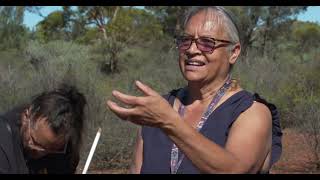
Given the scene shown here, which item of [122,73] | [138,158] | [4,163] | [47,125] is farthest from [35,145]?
[122,73]

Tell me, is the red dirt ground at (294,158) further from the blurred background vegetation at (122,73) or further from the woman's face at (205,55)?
the woman's face at (205,55)

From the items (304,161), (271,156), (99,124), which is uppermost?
(271,156)

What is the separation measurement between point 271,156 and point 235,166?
1.14ft

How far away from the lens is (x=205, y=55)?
88.0 inches

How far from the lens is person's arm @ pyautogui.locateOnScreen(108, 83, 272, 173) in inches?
66.9

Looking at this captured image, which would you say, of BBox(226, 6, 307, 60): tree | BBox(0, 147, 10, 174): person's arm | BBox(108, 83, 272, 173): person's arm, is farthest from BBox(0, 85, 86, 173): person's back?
BBox(226, 6, 307, 60): tree

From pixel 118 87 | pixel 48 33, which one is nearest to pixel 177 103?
pixel 118 87

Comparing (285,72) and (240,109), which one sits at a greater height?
(240,109)

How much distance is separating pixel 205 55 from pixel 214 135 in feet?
1.03

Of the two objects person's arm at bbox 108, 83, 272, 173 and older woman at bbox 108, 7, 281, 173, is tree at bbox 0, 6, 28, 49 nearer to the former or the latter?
older woman at bbox 108, 7, 281, 173

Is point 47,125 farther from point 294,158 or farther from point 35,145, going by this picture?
point 294,158

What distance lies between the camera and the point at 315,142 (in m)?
9.02

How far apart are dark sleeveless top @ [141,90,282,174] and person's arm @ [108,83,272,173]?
5cm
